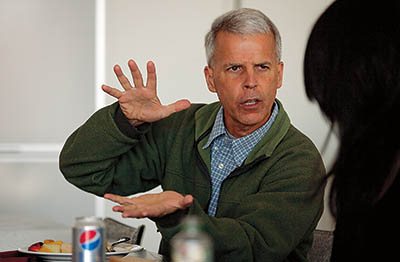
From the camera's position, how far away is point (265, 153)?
91.4 inches

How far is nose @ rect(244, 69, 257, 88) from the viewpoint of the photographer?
2410 mm

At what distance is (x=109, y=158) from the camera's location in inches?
97.4

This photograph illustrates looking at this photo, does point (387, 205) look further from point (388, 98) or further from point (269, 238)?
point (269, 238)

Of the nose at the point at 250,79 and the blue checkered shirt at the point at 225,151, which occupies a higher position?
the nose at the point at 250,79

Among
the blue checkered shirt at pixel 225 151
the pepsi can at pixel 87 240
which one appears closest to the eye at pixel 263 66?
the blue checkered shirt at pixel 225 151

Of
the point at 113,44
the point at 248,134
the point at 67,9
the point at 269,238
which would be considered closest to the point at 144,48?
the point at 113,44

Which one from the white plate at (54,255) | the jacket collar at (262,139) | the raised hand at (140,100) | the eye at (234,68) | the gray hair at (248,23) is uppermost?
the gray hair at (248,23)

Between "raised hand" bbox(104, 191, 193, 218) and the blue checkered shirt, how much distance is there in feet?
1.55

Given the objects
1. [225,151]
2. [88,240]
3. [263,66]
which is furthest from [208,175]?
[88,240]

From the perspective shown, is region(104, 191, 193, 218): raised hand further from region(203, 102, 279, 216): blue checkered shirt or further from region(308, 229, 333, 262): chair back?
region(308, 229, 333, 262): chair back

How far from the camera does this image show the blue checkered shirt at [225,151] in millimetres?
2377

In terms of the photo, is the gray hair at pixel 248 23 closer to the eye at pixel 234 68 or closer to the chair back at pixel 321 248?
the eye at pixel 234 68

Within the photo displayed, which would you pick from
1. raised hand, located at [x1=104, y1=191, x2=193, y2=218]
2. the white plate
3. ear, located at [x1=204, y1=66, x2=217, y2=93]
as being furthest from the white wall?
raised hand, located at [x1=104, y1=191, x2=193, y2=218]

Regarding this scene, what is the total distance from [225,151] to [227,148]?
0.01 meters
